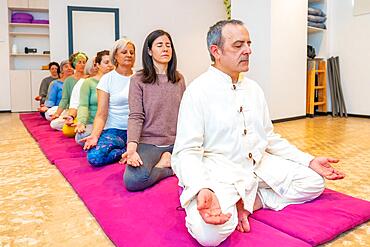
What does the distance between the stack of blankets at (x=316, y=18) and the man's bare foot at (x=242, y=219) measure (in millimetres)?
4910

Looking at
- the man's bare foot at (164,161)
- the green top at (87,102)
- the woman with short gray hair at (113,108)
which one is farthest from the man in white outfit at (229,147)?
the green top at (87,102)

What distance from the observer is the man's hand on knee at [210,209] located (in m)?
1.25

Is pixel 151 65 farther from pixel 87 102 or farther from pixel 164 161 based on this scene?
pixel 87 102

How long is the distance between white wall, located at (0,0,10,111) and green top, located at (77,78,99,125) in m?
4.94

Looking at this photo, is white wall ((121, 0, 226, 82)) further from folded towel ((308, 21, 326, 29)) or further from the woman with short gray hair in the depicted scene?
the woman with short gray hair

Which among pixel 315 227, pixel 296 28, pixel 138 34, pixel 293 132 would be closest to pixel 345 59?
pixel 296 28

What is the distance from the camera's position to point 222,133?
1569 millimetres

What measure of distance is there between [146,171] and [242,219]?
0.70 metres

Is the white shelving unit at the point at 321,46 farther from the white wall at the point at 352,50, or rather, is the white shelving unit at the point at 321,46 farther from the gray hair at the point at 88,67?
the gray hair at the point at 88,67

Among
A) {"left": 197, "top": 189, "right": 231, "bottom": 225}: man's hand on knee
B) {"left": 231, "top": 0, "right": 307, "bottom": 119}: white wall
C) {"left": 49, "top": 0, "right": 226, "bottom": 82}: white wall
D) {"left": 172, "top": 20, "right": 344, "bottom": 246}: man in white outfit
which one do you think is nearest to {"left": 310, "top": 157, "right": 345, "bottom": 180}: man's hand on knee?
{"left": 172, "top": 20, "right": 344, "bottom": 246}: man in white outfit

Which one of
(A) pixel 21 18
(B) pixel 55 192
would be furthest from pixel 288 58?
(A) pixel 21 18

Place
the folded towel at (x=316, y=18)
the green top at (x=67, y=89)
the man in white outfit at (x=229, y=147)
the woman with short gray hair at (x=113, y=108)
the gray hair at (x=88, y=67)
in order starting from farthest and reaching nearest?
the folded towel at (x=316, y=18) < the green top at (x=67, y=89) < the gray hair at (x=88, y=67) < the woman with short gray hair at (x=113, y=108) < the man in white outfit at (x=229, y=147)

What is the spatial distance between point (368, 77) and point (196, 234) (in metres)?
5.16

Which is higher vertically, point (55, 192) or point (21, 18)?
point (21, 18)
